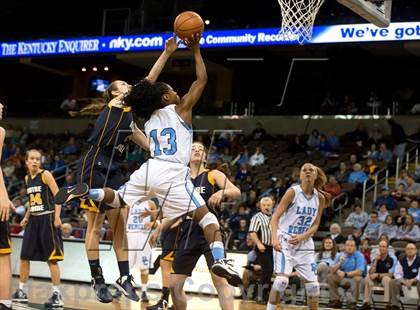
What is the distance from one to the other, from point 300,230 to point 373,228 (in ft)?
16.8

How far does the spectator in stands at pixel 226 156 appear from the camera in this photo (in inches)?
700

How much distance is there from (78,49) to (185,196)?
557 inches

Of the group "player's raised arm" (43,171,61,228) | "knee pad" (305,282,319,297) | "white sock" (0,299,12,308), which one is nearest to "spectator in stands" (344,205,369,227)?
"knee pad" (305,282,319,297)

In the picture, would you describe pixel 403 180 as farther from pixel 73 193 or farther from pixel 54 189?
pixel 73 193

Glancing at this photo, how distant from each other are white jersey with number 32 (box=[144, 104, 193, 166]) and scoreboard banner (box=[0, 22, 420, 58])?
746 cm

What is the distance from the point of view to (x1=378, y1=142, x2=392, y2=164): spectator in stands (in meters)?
16.7

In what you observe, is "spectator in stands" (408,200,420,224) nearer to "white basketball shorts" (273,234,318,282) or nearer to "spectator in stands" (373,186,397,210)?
"spectator in stands" (373,186,397,210)

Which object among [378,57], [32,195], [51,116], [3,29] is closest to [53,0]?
[3,29]

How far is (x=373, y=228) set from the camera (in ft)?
43.4

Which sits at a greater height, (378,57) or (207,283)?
(378,57)

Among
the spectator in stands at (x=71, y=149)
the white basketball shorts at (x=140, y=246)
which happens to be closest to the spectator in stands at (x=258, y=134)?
the spectator in stands at (x=71, y=149)

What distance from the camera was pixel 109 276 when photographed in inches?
546

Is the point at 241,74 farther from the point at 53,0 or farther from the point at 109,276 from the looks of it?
the point at 109,276

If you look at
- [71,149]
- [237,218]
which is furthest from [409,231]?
[71,149]
